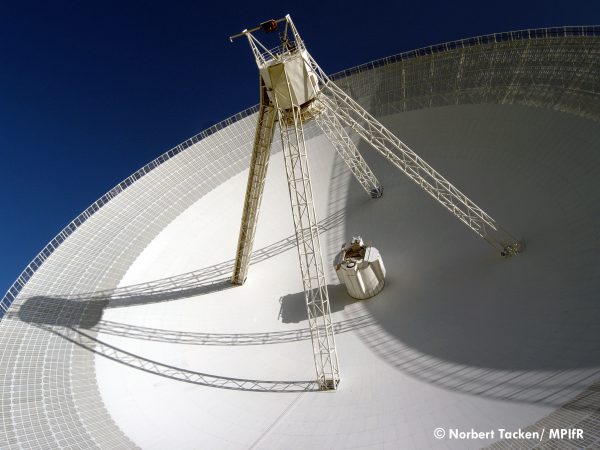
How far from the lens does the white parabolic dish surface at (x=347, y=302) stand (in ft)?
31.3

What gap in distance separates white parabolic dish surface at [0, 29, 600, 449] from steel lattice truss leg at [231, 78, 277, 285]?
102cm

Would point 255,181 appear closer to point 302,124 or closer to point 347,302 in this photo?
point 302,124

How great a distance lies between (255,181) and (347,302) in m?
4.63

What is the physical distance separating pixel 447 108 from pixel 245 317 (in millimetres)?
9722

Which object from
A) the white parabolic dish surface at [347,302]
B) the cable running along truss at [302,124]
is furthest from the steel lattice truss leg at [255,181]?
the white parabolic dish surface at [347,302]

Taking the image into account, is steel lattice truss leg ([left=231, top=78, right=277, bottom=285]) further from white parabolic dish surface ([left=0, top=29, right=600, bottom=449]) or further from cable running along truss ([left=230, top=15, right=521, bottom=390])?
white parabolic dish surface ([left=0, top=29, right=600, bottom=449])

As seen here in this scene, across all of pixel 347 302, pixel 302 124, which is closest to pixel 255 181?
pixel 302 124

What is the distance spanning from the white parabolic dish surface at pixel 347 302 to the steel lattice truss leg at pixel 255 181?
1018 mm

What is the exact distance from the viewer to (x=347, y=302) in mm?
14641

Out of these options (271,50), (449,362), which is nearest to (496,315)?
(449,362)

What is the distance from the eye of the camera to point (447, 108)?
16.6 m

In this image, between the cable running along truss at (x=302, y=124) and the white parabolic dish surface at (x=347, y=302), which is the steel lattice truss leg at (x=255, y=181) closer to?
the cable running along truss at (x=302, y=124)

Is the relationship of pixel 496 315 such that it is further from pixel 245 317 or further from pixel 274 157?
pixel 274 157

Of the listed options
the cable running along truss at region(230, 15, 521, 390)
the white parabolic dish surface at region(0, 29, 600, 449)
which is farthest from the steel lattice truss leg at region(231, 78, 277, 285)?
the white parabolic dish surface at region(0, 29, 600, 449)
